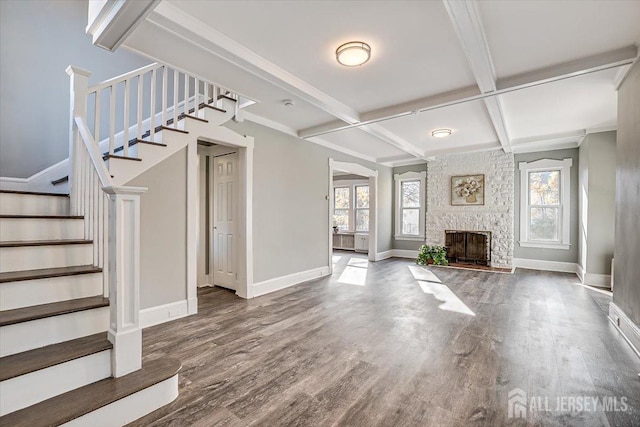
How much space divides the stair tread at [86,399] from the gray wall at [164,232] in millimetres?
1507

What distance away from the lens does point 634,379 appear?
6.98ft

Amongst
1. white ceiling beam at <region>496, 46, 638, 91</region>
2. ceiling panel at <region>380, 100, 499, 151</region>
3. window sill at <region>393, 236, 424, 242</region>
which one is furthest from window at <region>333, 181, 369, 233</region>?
white ceiling beam at <region>496, 46, 638, 91</region>

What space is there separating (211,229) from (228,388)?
3281 mm

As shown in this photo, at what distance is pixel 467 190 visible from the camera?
7.13m

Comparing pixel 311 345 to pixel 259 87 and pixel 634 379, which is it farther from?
pixel 259 87

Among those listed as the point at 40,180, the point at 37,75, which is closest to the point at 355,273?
the point at 40,180

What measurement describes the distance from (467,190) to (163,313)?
6841 millimetres

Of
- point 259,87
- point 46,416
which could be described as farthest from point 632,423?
point 259,87

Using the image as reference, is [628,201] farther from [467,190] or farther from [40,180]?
[40,180]

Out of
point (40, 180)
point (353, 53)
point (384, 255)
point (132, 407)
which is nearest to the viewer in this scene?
point (132, 407)

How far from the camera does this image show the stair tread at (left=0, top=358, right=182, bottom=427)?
1.41 meters

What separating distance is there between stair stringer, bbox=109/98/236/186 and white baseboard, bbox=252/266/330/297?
2.18 metres

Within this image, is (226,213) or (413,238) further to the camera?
(413,238)

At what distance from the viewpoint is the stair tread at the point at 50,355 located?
148cm
